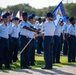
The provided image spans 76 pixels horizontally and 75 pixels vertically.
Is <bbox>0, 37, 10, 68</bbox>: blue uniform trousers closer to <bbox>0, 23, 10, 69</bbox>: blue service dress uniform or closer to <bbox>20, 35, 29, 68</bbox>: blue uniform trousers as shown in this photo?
<bbox>0, 23, 10, 69</bbox>: blue service dress uniform

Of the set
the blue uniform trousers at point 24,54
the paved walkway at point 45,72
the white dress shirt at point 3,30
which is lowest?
the paved walkway at point 45,72

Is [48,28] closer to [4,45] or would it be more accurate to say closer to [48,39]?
[48,39]

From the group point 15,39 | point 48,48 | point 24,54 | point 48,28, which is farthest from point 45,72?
point 15,39

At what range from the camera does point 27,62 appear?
14.5 m

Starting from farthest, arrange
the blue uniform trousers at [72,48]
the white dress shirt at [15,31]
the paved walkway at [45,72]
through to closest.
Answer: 1. the blue uniform trousers at [72,48]
2. the white dress shirt at [15,31]
3. the paved walkway at [45,72]

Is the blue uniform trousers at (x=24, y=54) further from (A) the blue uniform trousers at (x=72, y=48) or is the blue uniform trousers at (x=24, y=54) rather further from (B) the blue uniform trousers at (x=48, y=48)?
(A) the blue uniform trousers at (x=72, y=48)

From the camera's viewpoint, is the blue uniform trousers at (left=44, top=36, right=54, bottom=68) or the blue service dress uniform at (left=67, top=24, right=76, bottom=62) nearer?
the blue uniform trousers at (left=44, top=36, right=54, bottom=68)

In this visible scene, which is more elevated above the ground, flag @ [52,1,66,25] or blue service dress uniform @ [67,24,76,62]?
flag @ [52,1,66,25]

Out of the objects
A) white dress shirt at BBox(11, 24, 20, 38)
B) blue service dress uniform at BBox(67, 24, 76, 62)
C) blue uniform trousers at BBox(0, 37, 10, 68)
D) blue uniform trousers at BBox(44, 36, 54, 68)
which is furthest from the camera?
blue service dress uniform at BBox(67, 24, 76, 62)

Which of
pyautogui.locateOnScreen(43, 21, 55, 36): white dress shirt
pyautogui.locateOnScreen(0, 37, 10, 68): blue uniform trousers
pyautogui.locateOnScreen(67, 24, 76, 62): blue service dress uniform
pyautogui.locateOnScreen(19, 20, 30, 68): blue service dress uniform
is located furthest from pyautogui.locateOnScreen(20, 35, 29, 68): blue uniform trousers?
pyautogui.locateOnScreen(67, 24, 76, 62): blue service dress uniform

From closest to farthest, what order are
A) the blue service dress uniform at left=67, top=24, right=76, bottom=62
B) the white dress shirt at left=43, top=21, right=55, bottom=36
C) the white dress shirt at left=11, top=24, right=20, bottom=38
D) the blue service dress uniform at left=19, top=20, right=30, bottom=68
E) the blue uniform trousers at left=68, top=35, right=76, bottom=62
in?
the white dress shirt at left=43, top=21, right=55, bottom=36 < the blue service dress uniform at left=19, top=20, right=30, bottom=68 < the white dress shirt at left=11, top=24, right=20, bottom=38 < the blue service dress uniform at left=67, top=24, right=76, bottom=62 < the blue uniform trousers at left=68, top=35, right=76, bottom=62

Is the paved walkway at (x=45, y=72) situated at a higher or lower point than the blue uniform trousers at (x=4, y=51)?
lower

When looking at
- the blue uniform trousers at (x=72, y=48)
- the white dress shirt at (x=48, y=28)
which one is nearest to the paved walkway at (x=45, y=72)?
the white dress shirt at (x=48, y=28)

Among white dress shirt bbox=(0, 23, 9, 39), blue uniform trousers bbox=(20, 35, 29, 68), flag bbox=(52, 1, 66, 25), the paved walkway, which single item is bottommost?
the paved walkway
